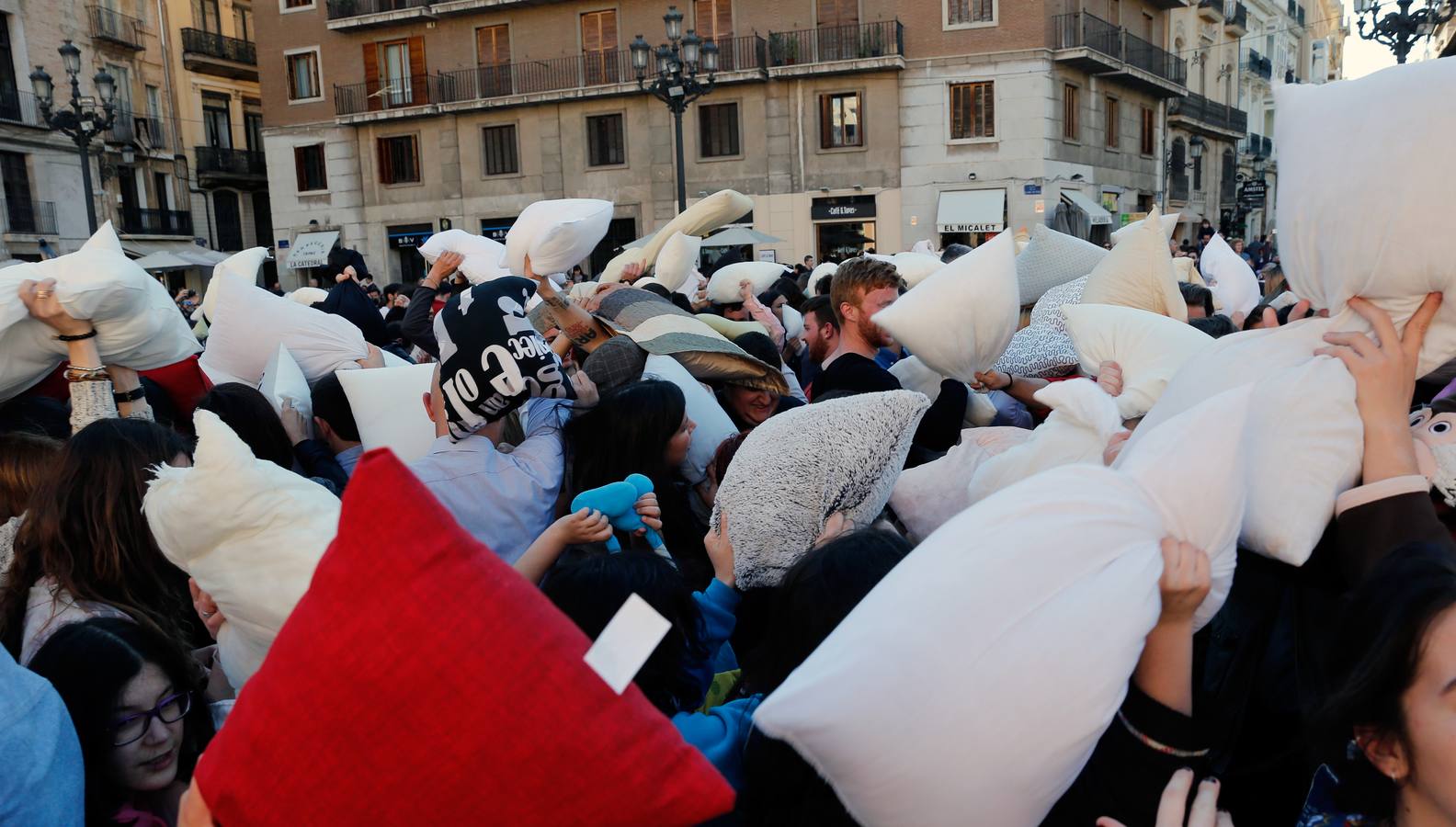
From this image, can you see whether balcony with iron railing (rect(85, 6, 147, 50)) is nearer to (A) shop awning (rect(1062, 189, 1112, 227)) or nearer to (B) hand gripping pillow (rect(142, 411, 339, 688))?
(A) shop awning (rect(1062, 189, 1112, 227))

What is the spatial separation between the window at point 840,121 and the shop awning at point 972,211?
240 cm

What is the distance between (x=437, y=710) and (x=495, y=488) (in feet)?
4.68

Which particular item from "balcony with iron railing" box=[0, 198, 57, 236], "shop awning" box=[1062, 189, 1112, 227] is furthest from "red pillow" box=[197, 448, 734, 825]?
"balcony with iron railing" box=[0, 198, 57, 236]

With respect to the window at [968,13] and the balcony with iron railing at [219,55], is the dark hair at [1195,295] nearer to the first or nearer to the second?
the window at [968,13]

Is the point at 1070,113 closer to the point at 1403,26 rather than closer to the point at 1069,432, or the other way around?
the point at 1403,26

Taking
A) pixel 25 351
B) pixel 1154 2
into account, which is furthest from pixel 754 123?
pixel 25 351

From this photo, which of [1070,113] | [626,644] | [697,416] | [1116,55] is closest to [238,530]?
[626,644]

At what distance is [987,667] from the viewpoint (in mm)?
1180

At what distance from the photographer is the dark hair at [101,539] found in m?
2.03

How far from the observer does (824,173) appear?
22.3 meters

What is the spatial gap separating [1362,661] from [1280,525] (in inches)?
9.2

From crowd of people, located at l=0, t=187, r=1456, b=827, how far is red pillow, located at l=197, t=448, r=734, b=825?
0.05 metres

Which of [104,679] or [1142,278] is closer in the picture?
[104,679]

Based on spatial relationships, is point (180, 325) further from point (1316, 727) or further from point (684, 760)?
point (1316, 727)
